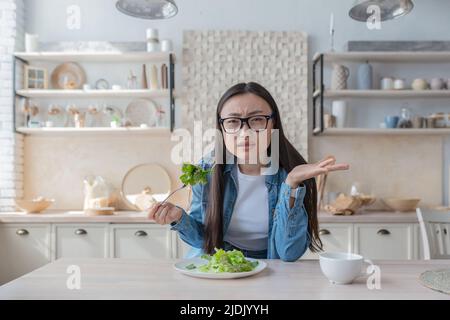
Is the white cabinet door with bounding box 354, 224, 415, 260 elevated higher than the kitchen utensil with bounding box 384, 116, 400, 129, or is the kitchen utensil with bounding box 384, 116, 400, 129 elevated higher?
the kitchen utensil with bounding box 384, 116, 400, 129

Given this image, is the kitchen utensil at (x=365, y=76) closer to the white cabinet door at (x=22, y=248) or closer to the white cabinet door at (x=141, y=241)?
the white cabinet door at (x=141, y=241)

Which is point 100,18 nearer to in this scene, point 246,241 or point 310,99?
point 310,99

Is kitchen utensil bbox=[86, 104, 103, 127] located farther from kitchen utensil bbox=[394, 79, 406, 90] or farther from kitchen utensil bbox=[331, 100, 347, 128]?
kitchen utensil bbox=[394, 79, 406, 90]

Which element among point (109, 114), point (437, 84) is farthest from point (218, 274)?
point (437, 84)

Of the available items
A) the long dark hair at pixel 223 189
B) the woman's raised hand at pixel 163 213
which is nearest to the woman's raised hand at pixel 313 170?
the long dark hair at pixel 223 189

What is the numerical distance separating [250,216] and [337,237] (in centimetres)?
171

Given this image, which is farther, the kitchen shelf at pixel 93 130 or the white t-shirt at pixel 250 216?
the kitchen shelf at pixel 93 130

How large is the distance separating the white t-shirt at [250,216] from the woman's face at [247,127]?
0.39 ft

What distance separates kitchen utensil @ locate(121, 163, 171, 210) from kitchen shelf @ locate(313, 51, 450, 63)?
65.6 inches

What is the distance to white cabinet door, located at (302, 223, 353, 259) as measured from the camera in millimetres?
3322

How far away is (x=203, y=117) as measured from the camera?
12.8 ft

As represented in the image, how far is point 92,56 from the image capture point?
3758mm

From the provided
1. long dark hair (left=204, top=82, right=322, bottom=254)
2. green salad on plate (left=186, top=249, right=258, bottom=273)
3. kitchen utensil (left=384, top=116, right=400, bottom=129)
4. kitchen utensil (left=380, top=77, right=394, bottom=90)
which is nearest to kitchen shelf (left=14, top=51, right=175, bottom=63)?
kitchen utensil (left=380, top=77, right=394, bottom=90)

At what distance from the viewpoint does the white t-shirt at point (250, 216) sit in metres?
1.80
